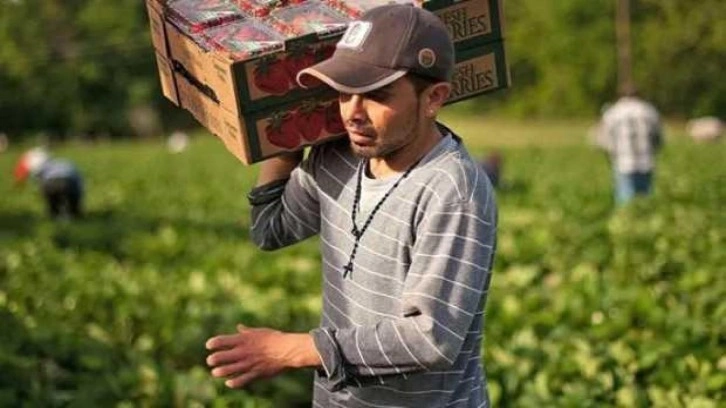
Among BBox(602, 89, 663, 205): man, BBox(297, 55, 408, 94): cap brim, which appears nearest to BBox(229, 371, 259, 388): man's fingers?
BBox(297, 55, 408, 94): cap brim

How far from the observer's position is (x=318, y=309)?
20.9 feet

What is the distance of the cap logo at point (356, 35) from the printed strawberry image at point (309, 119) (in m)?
0.23

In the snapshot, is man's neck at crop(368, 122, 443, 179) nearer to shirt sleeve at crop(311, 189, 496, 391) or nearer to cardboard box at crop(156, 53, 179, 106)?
shirt sleeve at crop(311, 189, 496, 391)

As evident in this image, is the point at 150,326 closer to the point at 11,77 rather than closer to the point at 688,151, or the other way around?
the point at 688,151

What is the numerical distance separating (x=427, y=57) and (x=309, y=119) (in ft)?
1.26

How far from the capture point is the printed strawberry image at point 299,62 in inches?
104

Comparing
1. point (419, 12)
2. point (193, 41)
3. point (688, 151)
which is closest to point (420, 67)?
point (419, 12)

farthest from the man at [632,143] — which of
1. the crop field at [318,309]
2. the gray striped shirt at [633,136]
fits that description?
the crop field at [318,309]

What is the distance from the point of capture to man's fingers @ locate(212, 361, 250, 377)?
246cm

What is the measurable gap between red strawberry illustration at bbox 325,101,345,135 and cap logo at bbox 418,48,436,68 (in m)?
0.35

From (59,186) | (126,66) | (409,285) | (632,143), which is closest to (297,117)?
(409,285)

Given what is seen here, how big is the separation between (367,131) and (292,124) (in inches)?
11.3

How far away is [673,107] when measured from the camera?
3722 centimetres

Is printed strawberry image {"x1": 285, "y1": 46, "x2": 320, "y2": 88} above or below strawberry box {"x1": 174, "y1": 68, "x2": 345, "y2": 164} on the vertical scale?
above
